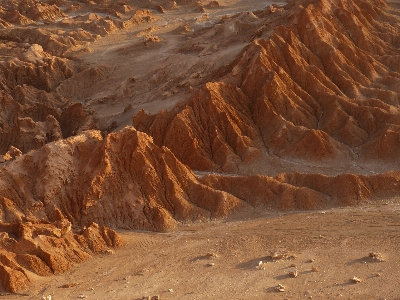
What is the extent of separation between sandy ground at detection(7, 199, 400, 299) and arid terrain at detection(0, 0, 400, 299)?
82 mm

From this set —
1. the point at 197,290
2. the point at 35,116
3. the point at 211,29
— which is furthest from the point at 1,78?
the point at 197,290

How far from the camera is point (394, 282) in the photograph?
21.3m

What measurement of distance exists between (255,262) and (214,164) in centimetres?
1082

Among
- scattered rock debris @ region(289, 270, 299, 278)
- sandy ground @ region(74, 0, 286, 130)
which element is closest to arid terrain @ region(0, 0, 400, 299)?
scattered rock debris @ region(289, 270, 299, 278)

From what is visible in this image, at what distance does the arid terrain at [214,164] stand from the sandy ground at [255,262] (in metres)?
0.08

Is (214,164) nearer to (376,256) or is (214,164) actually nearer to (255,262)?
(255,262)

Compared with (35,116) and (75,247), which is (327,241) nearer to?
(75,247)

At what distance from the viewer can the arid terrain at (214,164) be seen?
22688mm

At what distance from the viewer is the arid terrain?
22.7 meters

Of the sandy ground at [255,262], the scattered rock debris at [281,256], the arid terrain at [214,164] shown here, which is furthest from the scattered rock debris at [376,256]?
the scattered rock debris at [281,256]

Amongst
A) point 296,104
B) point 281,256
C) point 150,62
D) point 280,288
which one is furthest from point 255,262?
point 150,62

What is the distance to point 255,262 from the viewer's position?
2336 cm

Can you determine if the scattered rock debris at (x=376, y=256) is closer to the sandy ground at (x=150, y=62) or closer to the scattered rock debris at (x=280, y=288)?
the scattered rock debris at (x=280, y=288)

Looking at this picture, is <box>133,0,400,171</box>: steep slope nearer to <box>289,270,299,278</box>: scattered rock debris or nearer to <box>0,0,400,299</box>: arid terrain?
<box>0,0,400,299</box>: arid terrain
